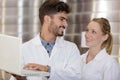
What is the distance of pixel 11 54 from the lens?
1324mm

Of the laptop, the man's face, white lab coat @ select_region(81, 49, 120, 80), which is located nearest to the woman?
white lab coat @ select_region(81, 49, 120, 80)

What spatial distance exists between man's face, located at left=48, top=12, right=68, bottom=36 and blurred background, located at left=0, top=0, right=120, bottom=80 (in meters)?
0.04

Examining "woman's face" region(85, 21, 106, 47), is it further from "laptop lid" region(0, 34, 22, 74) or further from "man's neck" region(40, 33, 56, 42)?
"laptop lid" region(0, 34, 22, 74)

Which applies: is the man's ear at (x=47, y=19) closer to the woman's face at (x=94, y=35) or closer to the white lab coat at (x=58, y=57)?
the white lab coat at (x=58, y=57)

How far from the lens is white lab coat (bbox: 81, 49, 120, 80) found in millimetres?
1601

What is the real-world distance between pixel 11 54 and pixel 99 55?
612mm

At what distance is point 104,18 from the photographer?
1669mm

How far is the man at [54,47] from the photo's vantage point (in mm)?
1711

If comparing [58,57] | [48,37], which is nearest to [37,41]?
[48,37]

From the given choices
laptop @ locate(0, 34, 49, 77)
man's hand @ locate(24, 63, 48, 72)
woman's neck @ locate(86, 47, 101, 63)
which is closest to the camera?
laptop @ locate(0, 34, 49, 77)

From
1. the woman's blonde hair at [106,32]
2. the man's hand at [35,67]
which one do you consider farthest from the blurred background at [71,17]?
the man's hand at [35,67]

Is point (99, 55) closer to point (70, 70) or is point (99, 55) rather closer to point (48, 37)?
point (70, 70)

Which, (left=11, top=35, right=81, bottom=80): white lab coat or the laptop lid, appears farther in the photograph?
(left=11, top=35, right=81, bottom=80): white lab coat

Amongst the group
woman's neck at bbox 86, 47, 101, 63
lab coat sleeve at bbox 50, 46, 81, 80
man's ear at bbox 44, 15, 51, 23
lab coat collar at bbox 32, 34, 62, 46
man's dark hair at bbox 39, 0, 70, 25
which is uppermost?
man's dark hair at bbox 39, 0, 70, 25
